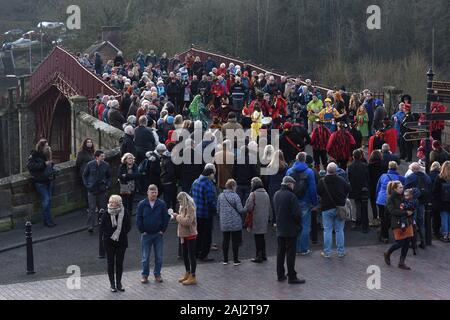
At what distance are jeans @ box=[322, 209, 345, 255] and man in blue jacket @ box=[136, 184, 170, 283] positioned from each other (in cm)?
286

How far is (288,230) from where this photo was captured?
1418cm

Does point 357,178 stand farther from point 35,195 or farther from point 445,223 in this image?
point 35,195

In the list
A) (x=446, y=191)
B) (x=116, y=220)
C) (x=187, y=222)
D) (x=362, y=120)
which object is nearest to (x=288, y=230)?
(x=187, y=222)

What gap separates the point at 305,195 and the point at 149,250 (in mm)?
2950

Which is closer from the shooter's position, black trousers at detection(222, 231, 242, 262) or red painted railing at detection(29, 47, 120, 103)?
black trousers at detection(222, 231, 242, 262)

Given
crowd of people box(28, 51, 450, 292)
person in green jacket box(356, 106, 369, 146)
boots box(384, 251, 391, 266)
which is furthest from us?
person in green jacket box(356, 106, 369, 146)

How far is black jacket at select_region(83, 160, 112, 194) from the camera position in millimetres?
16953

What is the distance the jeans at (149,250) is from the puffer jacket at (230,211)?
1190mm

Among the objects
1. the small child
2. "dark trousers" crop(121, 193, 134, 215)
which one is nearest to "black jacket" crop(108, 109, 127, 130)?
"dark trousers" crop(121, 193, 134, 215)

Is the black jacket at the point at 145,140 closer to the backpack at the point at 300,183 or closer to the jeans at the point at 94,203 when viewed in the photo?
the jeans at the point at 94,203

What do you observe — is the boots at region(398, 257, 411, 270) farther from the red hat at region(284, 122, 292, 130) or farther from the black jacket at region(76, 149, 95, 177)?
the black jacket at region(76, 149, 95, 177)

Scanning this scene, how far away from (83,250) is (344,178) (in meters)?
4.59

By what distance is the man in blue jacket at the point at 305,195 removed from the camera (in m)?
15.8

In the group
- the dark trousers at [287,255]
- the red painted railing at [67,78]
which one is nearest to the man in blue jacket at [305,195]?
the dark trousers at [287,255]
